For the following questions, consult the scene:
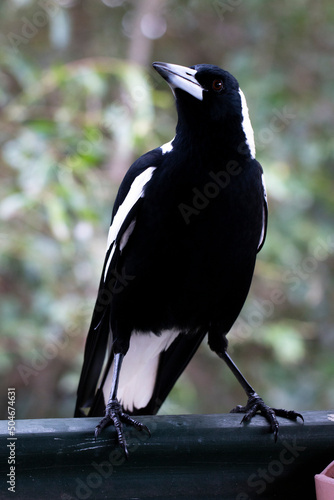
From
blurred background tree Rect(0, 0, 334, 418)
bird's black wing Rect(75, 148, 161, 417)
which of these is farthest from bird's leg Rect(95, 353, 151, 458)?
blurred background tree Rect(0, 0, 334, 418)

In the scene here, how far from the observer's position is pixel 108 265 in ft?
5.18

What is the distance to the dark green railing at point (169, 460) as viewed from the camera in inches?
41.0

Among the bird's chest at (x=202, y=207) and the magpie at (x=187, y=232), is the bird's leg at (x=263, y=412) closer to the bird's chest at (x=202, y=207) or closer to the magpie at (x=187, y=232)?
the magpie at (x=187, y=232)

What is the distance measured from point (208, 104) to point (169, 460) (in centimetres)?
81

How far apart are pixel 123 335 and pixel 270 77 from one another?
2.18m

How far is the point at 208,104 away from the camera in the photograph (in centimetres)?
149

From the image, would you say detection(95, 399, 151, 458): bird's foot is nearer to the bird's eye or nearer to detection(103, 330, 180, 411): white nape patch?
detection(103, 330, 180, 411): white nape patch

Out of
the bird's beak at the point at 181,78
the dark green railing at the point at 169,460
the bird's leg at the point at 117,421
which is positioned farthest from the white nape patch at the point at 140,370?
the bird's beak at the point at 181,78

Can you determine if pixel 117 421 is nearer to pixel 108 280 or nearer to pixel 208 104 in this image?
pixel 108 280

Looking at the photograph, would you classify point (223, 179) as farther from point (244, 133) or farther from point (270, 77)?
point (270, 77)

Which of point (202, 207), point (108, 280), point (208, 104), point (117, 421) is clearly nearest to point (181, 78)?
point (208, 104)

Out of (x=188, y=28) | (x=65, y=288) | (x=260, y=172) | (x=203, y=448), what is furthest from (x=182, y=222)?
(x=188, y=28)

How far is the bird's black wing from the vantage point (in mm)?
1507

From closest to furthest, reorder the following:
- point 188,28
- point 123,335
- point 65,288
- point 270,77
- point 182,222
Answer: point 182,222 → point 123,335 → point 65,288 → point 270,77 → point 188,28
